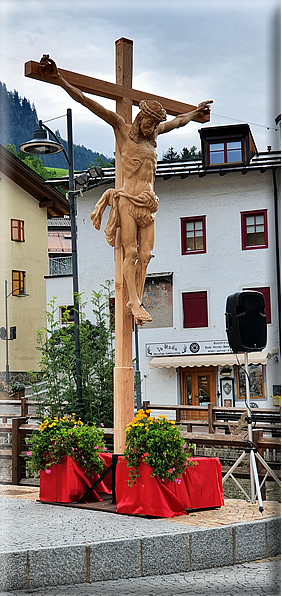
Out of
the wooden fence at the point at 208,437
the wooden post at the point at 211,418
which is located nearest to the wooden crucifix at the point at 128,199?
the wooden fence at the point at 208,437

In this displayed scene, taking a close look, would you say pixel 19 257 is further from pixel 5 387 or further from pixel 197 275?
pixel 197 275

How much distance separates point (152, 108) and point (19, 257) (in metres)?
2.22

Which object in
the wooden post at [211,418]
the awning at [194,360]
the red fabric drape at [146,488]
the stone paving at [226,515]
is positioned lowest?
the stone paving at [226,515]

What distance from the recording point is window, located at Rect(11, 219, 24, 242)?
3.30 metres

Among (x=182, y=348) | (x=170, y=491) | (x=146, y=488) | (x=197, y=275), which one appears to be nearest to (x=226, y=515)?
(x=170, y=491)

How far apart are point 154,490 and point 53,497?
892mm

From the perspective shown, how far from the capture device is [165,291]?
54.9 feet

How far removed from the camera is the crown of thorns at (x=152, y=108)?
17.1ft

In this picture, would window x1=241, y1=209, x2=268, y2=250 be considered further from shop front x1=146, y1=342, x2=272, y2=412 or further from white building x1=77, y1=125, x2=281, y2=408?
shop front x1=146, y1=342, x2=272, y2=412

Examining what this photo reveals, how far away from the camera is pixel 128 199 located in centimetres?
538

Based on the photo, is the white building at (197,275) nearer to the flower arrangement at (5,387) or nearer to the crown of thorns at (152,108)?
the crown of thorns at (152,108)

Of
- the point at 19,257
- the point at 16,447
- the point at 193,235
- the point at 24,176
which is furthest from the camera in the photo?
the point at 193,235

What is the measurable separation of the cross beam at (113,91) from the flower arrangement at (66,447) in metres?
2.25

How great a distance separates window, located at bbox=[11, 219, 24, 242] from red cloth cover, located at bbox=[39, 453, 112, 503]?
2.41 meters
